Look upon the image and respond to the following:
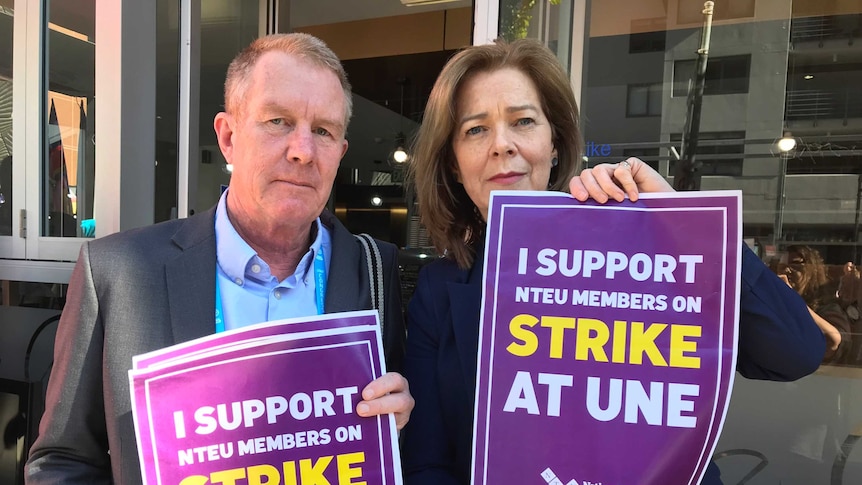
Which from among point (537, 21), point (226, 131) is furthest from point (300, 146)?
point (537, 21)

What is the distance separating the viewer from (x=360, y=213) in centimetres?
838

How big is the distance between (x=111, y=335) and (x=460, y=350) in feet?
2.37

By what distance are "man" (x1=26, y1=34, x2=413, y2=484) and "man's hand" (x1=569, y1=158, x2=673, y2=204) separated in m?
0.49

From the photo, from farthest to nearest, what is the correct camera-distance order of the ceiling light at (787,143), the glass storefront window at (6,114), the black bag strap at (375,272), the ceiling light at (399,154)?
1. the ceiling light at (399,154)
2. the ceiling light at (787,143)
3. the glass storefront window at (6,114)
4. the black bag strap at (375,272)

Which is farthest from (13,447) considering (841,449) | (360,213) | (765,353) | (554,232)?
(360,213)

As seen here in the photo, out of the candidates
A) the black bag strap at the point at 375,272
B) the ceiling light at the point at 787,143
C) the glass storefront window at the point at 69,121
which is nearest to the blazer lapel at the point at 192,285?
the black bag strap at the point at 375,272

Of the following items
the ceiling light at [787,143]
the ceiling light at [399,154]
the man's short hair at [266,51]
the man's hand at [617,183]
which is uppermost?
the ceiling light at [399,154]

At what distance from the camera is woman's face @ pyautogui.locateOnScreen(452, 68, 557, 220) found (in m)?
1.18

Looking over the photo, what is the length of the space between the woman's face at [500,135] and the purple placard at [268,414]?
0.47m

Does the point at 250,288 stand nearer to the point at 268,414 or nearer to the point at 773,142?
the point at 268,414

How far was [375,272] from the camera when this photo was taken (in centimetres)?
130

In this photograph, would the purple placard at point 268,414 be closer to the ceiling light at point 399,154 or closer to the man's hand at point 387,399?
the man's hand at point 387,399

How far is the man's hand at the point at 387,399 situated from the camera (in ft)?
3.03

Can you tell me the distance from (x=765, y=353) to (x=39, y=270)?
3.37 m
